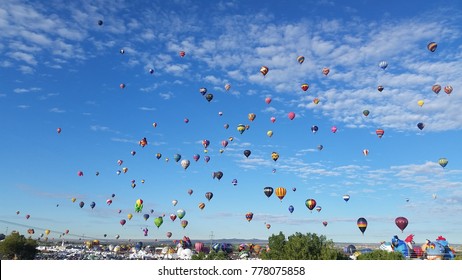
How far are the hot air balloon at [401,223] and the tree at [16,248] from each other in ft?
254

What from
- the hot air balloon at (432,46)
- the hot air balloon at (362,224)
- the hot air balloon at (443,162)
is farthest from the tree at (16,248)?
the hot air balloon at (432,46)

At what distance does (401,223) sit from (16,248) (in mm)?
79205

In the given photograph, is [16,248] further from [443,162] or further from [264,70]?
[443,162]

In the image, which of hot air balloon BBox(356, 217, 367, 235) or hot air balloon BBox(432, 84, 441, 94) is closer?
hot air balloon BBox(432, 84, 441, 94)

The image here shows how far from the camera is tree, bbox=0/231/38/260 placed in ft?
294

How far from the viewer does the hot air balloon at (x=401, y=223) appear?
168 feet

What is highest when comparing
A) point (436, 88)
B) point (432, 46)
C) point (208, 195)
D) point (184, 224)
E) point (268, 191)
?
point (432, 46)

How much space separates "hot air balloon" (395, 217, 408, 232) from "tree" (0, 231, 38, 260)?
254 feet

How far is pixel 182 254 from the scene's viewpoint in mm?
88062

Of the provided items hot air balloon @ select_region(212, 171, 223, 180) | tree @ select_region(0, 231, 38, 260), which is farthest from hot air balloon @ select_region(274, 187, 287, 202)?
tree @ select_region(0, 231, 38, 260)

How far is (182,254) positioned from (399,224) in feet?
165

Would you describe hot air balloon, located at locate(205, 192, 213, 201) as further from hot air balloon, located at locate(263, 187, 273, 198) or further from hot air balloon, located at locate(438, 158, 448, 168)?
hot air balloon, located at locate(438, 158, 448, 168)

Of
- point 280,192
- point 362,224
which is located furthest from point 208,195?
point 362,224

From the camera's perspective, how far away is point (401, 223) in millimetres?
51500
